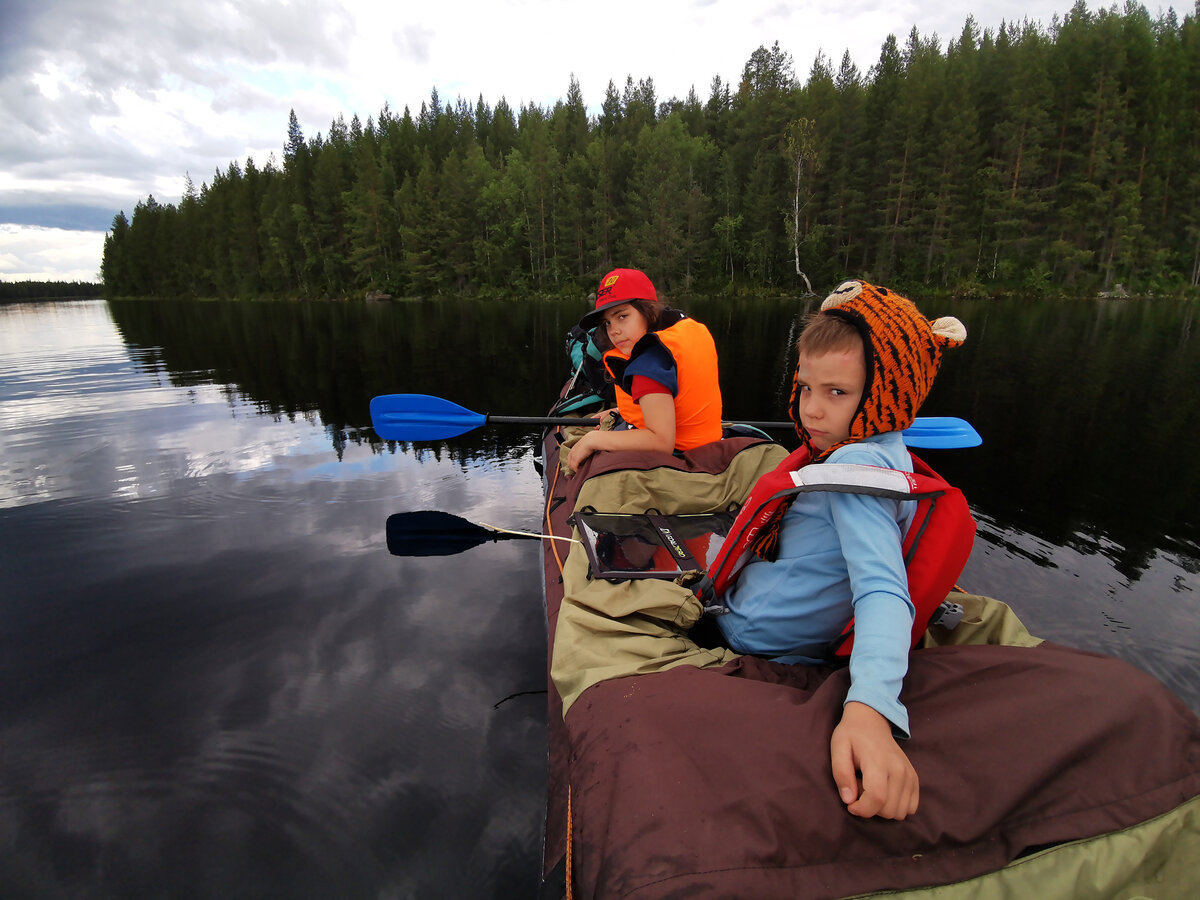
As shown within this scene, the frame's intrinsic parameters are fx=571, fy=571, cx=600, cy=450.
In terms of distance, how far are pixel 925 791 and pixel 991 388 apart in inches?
415

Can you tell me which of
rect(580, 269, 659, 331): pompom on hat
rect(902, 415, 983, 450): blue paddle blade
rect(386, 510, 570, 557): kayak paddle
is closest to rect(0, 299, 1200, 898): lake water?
rect(386, 510, 570, 557): kayak paddle

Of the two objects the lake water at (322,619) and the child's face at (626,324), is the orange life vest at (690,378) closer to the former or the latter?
the child's face at (626,324)

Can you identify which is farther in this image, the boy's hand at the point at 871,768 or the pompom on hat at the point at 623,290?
the pompom on hat at the point at 623,290

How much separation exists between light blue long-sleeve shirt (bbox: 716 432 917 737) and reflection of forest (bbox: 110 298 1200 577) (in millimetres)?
3872

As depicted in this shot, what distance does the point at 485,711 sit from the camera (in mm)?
3008

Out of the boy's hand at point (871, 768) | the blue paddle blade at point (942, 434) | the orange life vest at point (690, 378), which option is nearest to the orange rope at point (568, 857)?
the boy's hand at point (871, 768)

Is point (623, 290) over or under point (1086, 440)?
over

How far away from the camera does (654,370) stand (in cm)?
325

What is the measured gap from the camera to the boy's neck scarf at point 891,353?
4.80 feet

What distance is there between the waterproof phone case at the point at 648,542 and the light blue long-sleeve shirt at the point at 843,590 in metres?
0.57

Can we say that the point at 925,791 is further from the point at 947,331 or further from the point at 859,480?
the point at 947,331

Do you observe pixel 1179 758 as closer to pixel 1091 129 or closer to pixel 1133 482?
pixel 1133 482

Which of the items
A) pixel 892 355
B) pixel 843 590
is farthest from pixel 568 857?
pixel 892 355

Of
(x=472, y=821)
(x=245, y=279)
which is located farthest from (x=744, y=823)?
(x=245, y=279)
